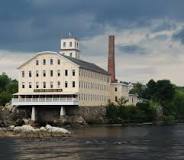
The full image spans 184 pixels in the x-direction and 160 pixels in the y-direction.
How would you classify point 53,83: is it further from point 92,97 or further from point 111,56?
point 111,56

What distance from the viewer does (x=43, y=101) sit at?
403 ft

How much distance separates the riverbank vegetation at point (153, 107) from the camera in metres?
136

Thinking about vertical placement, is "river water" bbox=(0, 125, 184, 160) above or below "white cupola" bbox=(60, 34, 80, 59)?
below

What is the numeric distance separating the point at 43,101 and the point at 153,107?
1563 inches

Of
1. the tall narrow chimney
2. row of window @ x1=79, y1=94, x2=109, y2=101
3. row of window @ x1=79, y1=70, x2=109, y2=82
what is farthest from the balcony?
the tall narrow chimney

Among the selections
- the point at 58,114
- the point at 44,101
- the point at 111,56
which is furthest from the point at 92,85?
the point at 44,101

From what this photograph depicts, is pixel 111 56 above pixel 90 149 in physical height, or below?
above

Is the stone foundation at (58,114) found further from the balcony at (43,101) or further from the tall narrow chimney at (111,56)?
the tall narrow chimney at (111,56)

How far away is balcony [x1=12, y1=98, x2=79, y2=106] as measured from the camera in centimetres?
12181

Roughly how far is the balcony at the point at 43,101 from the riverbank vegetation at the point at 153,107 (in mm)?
13083

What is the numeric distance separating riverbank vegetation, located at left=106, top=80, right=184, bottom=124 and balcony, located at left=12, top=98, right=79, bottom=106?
42.9 feet

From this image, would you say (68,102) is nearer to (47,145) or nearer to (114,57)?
(114,57)

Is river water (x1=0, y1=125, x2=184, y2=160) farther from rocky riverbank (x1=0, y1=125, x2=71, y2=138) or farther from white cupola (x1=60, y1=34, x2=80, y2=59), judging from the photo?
white cupola (x1=60, y1=34, x2=80, y2=59)

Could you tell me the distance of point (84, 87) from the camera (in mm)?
131000
